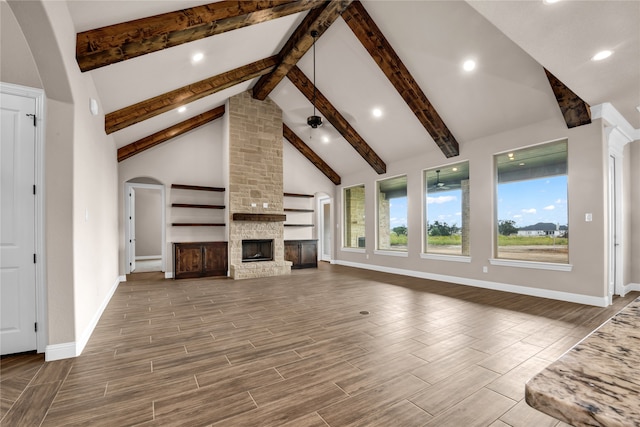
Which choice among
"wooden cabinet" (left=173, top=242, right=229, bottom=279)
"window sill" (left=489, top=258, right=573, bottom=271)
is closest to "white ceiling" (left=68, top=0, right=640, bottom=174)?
"window sill" (left=489, top=258, right=573, bottom=271)

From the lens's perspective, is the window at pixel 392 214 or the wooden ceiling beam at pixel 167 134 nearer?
the wooden ceiling beam at pixel 167 134

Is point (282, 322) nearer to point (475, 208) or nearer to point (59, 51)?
point (59, 51)

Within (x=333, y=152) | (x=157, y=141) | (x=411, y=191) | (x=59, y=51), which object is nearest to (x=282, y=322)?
(x=59, y=51)

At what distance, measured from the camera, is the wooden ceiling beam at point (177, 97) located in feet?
16.4

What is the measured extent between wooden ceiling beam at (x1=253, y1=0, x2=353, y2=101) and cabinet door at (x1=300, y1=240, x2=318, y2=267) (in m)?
4.56

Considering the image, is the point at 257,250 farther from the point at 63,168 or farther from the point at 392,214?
the point at 63,168

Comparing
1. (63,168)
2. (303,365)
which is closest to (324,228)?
(303,365)

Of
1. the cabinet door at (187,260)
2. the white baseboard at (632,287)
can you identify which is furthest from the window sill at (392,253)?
the cabinet door at (187,260)

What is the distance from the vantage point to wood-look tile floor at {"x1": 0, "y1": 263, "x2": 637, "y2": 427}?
2.02 meters

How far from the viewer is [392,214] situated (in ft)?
28.0

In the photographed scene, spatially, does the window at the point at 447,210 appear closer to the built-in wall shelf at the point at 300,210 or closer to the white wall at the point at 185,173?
the built-in wall shelf at the point at 300,210

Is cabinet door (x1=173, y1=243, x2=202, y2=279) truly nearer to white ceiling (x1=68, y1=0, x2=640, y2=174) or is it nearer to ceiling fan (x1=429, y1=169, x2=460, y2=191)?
white ceiling (x1=68, y1=0, x2=640, y2=174)

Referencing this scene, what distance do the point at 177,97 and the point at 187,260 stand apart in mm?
3759

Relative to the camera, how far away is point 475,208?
20.2ft
